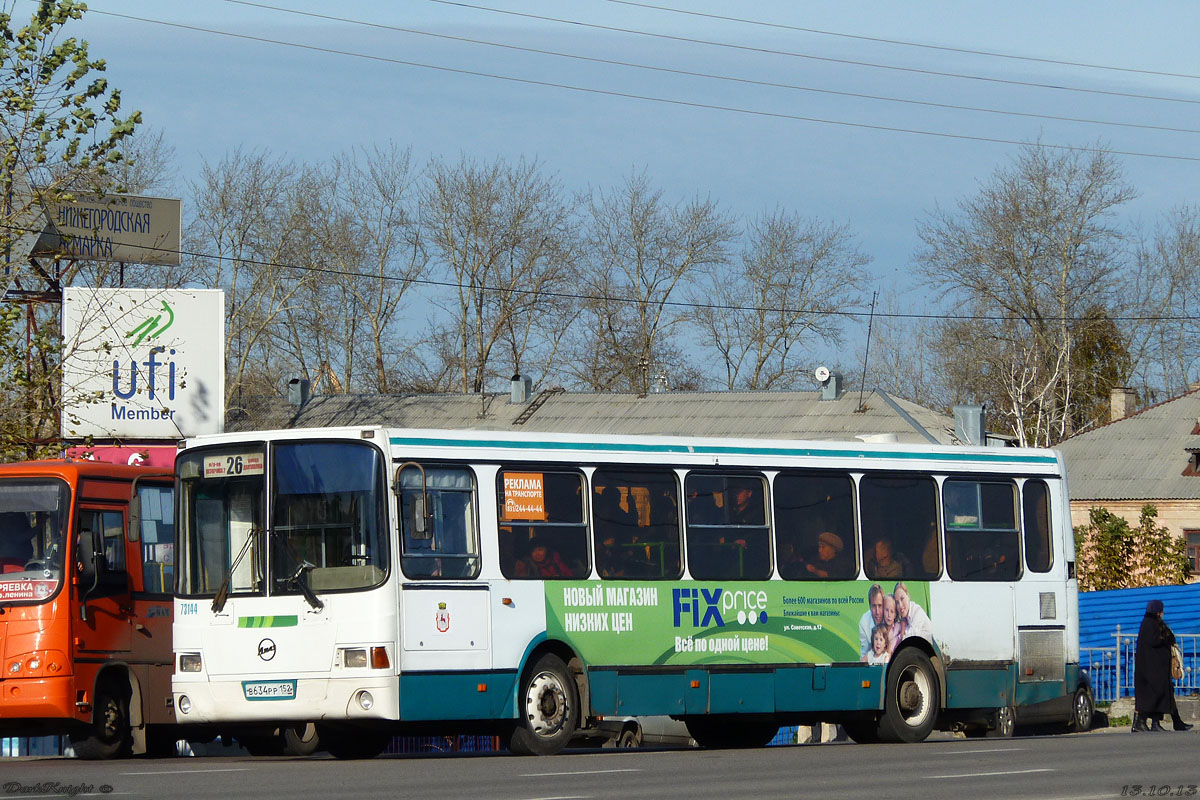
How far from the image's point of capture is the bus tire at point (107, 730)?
696 inches

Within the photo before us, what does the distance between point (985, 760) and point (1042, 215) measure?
54.5m

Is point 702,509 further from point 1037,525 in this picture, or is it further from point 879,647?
point 1037,525

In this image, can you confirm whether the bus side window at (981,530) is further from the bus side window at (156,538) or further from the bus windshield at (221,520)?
the bus side window at (156,538)

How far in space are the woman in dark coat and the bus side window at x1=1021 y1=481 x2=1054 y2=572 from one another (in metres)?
2.17

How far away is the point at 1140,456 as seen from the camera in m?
59.5

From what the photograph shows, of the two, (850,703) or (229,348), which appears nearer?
(850,703)

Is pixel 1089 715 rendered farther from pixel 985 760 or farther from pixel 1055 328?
pixel 1055 328

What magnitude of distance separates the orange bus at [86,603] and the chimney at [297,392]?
147 feet

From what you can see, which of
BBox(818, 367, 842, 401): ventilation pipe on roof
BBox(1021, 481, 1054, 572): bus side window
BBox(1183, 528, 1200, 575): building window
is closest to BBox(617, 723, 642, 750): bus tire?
BBox(1021, 481, 1054, 572): bus side window

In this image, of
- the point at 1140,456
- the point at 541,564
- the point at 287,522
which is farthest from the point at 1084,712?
the point at 1140,456

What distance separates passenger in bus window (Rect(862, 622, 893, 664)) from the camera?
17.9 metres

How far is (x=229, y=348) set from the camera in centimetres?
6406

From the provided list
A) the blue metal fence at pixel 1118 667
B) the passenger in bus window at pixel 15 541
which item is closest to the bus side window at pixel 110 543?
the passenger in bus window at pixel 15 541

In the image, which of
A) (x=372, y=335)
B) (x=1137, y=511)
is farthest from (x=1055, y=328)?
(x=372, y=335)
